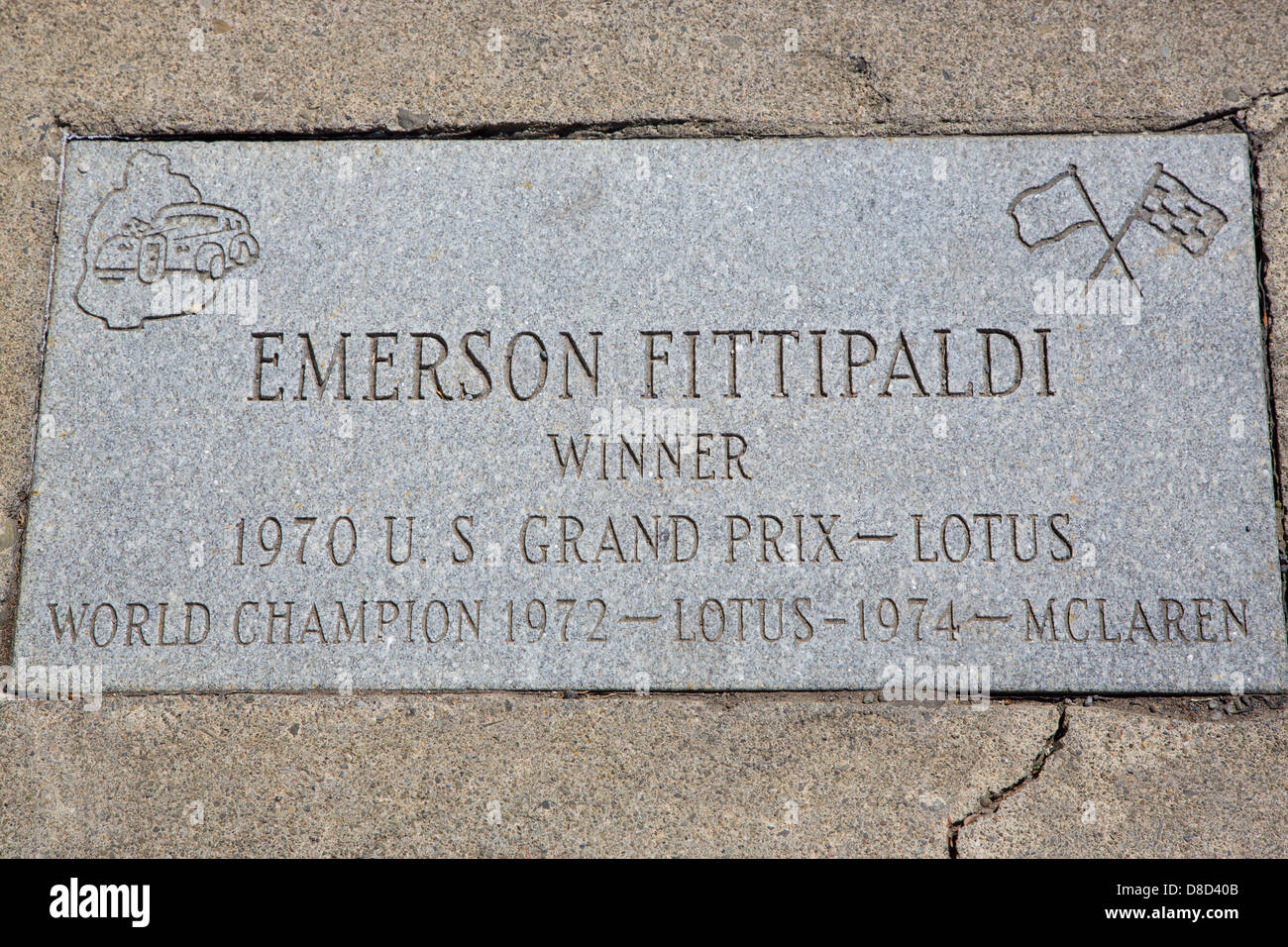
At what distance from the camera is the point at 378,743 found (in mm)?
2287

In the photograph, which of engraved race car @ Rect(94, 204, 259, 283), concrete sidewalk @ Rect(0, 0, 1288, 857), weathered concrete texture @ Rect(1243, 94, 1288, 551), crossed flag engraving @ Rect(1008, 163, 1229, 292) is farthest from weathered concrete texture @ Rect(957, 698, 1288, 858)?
engraved race car @ Rect(94, 204, 259, 283)

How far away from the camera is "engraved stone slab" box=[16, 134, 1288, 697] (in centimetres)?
229

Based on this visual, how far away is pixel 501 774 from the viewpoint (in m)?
2.28

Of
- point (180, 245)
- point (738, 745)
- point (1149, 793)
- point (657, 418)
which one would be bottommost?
point (1149, 793)

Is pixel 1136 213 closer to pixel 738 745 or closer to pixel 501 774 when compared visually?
pixel 738 745

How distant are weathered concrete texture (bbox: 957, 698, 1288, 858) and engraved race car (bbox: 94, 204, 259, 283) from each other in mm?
2604

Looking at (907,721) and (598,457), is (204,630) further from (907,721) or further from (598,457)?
(907,721)

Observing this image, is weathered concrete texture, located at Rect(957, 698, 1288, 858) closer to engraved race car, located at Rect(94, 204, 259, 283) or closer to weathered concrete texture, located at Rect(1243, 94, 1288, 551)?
weathered concrete texture, located at Rect(1243, 94, 1288, 551)

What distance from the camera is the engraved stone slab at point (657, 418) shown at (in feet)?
7.52

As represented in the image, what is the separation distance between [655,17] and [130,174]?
65.1 inches

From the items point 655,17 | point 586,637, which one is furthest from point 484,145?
point 586,637

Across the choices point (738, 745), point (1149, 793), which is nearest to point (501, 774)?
point (738, 745)

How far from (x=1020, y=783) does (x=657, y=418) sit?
1378 millimetres

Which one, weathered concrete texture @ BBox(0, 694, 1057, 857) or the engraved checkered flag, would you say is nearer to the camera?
weathered concrete texture @ BBox(0, 694, 1057, 857)
